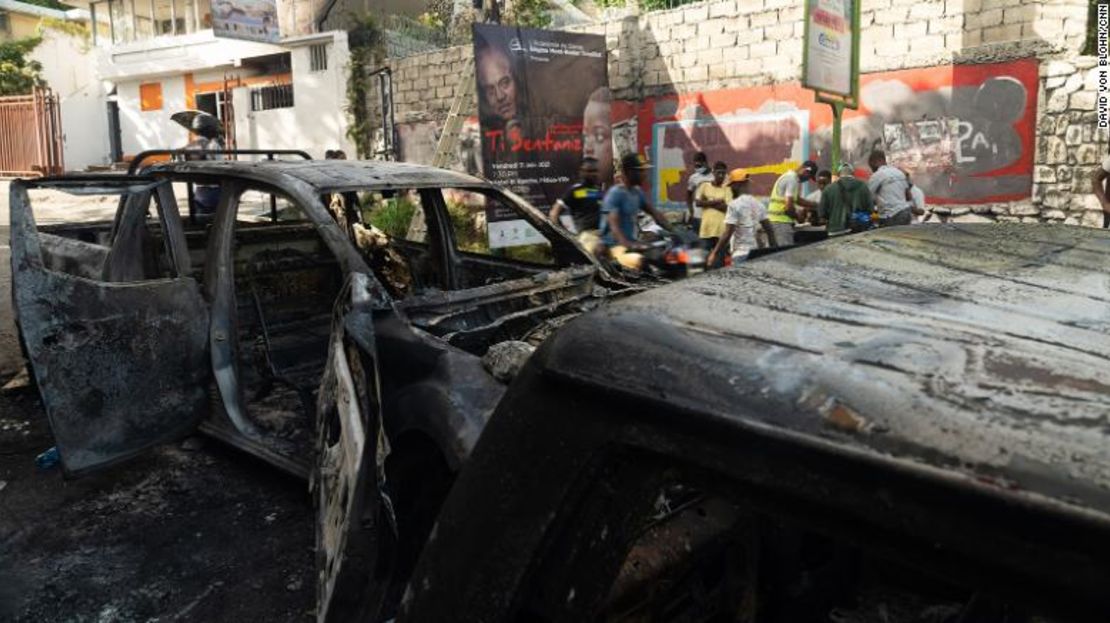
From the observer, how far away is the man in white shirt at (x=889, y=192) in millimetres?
7609

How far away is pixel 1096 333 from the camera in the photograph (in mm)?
1102

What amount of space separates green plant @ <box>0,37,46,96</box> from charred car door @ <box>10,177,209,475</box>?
77.3ft

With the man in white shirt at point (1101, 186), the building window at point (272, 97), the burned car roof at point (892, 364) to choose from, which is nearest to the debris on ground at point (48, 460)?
the burned car roof at point (892, 364)

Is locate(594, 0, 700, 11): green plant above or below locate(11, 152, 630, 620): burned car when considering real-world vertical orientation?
above

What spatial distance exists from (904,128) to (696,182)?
92.9 inches

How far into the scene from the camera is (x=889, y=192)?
25.1 feet

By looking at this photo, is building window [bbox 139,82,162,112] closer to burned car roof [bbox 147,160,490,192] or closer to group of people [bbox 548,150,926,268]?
group of people [bbox 548,150,926,268]

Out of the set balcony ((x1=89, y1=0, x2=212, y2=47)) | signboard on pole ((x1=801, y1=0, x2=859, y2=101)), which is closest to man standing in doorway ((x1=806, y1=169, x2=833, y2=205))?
signboard on pole ((x1=801, y1=0, x2=859, y2=101))

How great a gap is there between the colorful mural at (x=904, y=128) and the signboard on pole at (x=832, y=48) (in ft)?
2.28

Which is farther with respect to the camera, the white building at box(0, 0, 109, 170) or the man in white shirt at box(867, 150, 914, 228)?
the white building at box(0, 0, 109, 170)

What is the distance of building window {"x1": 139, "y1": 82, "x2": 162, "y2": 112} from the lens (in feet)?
72.1

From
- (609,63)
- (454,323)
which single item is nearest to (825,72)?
(609,63)

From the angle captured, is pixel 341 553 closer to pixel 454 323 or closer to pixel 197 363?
pixel 454 323

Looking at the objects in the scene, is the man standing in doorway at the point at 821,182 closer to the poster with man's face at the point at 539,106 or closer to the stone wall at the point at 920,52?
the stone wall at the point at 920,52
